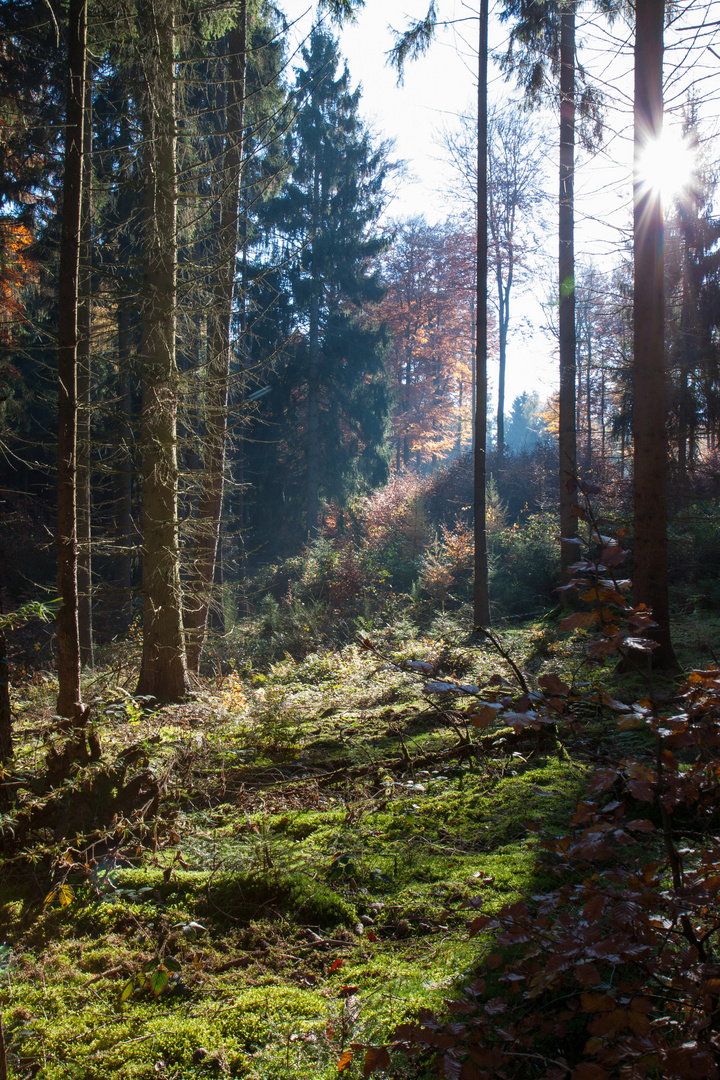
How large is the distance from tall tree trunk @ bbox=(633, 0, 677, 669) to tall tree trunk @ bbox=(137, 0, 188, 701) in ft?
17.2

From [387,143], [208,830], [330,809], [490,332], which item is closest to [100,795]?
[208,830]

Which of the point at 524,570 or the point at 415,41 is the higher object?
the point at 415,41

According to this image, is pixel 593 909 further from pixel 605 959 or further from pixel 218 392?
pixel 218 392

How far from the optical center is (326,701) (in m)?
7.25

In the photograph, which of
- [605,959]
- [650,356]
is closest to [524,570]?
[650,356]

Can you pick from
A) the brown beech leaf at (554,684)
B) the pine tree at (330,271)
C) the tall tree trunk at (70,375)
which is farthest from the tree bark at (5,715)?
the pine tree at (330,271)

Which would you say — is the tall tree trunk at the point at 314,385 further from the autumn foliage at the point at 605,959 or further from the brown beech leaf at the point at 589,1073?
the brown beech leaf at the point at 589,1073

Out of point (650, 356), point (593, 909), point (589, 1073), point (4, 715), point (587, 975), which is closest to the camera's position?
point (589, 1073)

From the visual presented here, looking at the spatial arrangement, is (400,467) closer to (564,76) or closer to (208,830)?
(564,76)

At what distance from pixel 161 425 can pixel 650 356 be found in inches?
222

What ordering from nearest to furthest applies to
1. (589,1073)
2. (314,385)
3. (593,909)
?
1. (589,1073)
2. (593,909)
3. (314,385)

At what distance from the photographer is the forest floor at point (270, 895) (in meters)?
1.98

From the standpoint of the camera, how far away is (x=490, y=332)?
32.4 m

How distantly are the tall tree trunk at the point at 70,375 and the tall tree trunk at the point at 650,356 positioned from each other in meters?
5.50
